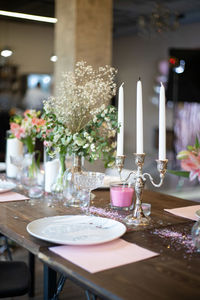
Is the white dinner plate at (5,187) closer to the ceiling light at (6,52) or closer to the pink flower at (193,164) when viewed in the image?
the pink flower at (193,164)

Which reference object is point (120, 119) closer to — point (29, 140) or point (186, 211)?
point (186, 211)

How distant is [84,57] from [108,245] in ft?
11.4

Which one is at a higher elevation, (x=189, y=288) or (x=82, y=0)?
(x=82, y=0)

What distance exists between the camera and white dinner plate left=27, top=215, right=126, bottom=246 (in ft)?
4.24

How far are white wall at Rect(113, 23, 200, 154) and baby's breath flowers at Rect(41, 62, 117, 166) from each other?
627 centimetres

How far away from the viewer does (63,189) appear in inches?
77.7

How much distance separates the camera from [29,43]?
21.8ft

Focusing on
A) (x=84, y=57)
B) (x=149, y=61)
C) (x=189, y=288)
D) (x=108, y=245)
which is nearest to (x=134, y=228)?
(x=108, y=245)

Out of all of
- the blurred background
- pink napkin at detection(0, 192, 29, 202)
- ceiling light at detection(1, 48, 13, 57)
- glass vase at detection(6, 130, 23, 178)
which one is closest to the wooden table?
pink napkin at detection(0, 192, 29, 202)

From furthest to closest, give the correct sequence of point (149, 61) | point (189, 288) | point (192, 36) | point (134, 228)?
1. point (149, 61)
2. point (192, 36)
3. point (134, 228)
4. point (189, 288)

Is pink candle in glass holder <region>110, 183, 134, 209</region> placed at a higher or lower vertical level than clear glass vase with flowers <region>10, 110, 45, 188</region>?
lower

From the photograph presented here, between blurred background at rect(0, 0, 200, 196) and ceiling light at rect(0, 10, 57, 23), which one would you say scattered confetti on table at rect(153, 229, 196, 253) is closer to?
blurred background at rect(0, 0, 200, 196)

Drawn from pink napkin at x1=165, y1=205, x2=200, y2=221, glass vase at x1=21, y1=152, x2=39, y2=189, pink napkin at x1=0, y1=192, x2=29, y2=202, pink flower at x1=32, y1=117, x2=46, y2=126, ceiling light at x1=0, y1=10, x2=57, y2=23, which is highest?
ceiling light at x1=0, y1=10, x2=57, y2=23

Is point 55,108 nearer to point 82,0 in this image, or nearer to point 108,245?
point 108,245
